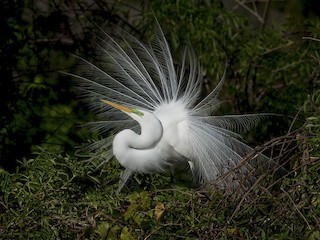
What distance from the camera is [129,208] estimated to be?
3.09m

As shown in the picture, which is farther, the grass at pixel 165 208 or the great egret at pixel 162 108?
the great egret at pixel 162 108

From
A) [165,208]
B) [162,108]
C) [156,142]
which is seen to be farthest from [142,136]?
[165,208]

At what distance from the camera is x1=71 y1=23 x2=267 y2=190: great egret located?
4.31 meters

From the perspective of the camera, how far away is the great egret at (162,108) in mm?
4312

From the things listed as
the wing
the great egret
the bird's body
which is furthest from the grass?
A: the wing

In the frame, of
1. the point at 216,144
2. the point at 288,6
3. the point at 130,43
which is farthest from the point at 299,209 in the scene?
the point at 288,6

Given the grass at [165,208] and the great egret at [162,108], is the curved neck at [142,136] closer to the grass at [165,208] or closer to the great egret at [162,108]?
the great egret at [162,108]

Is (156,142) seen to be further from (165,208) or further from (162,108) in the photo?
(165,208)

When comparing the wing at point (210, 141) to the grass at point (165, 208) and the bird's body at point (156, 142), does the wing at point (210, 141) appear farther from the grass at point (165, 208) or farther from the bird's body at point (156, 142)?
the grass at point (165, 208)

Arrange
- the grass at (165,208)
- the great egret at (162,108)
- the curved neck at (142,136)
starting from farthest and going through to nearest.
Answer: the great egret at (162,108)
the curved neck at (142,136)
the grass at (165,208)

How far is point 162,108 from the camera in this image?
176 inches

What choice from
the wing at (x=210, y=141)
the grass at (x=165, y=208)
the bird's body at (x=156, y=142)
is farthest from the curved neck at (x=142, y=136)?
the grass at (x=165, y=208)

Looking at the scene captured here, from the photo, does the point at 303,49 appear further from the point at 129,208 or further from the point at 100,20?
the point at 129,208

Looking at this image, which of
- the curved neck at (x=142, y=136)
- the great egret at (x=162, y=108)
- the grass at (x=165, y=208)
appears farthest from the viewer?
the great egret at (x=162, y=108)
